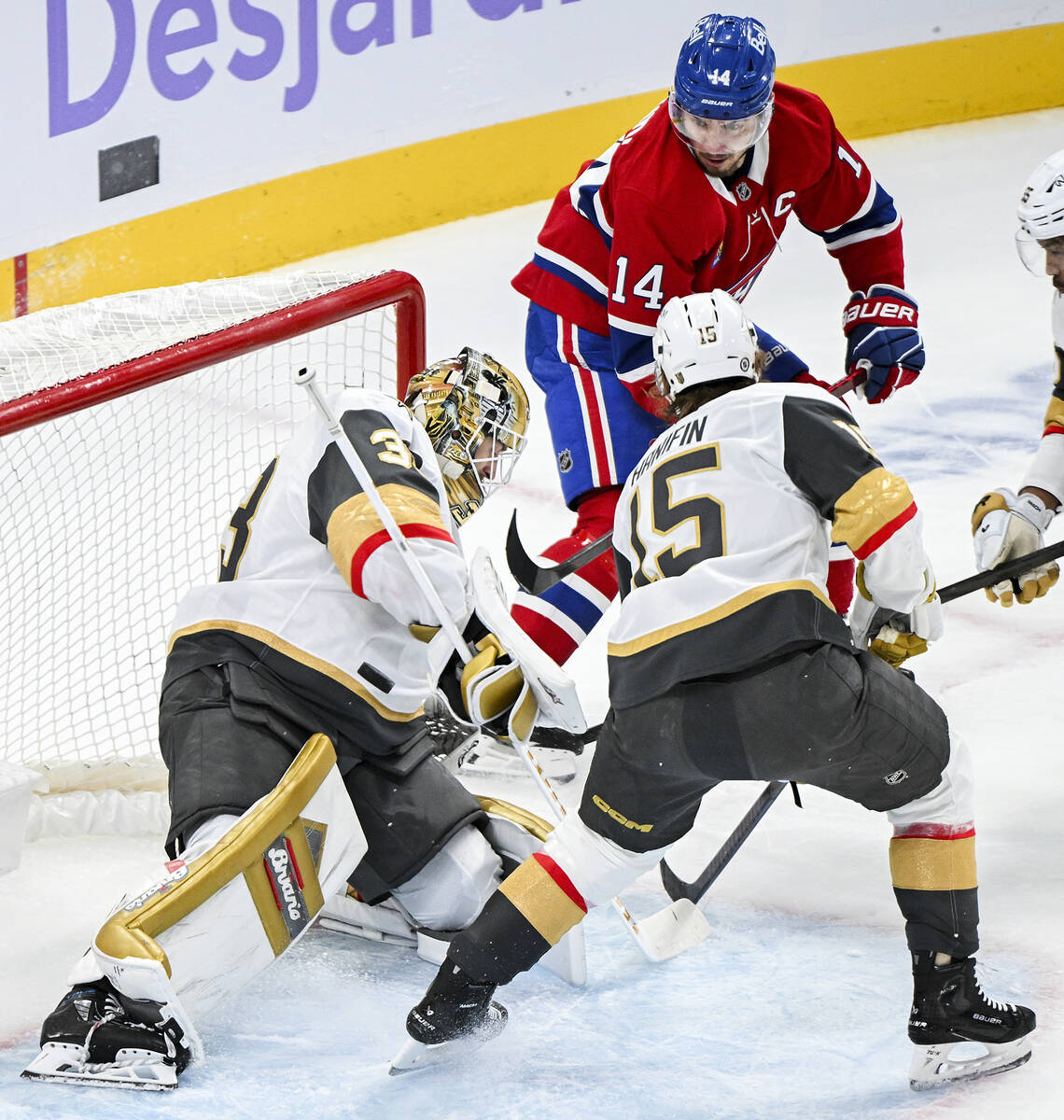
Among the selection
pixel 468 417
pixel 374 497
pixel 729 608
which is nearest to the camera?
pixel 729 608

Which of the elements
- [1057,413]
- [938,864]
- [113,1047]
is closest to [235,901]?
[113,1047]

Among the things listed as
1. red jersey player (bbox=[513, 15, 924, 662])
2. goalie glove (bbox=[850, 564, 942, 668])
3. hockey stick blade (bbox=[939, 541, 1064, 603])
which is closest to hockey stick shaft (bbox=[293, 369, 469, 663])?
goalie glove (bbox=[850, 564, 942, 668])

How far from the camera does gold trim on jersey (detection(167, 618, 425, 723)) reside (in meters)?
2.06

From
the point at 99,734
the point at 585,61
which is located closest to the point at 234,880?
the point at 99,734

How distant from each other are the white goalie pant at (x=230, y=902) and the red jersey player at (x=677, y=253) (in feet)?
2.64

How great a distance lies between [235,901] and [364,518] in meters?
0.48

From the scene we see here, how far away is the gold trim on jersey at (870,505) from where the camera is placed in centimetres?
176

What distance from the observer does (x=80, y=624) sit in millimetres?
2967

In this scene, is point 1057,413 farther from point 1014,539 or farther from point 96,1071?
point 96,1071

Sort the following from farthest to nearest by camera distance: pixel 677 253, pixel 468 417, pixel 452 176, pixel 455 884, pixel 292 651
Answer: pixel 452 176 < pixel 677 253 < pixel 468 417 < pixel 455 884 < pixel 292 651

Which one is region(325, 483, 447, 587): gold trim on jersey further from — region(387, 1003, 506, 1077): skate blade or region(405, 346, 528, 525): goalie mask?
region(387, 1003, 506, 1077): skate blade

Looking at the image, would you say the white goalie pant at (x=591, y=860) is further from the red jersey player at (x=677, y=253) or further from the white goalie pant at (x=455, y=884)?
the red jersey player at (x=677, y=253)

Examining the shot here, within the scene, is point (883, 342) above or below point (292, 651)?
above

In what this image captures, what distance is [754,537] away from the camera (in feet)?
5.84
